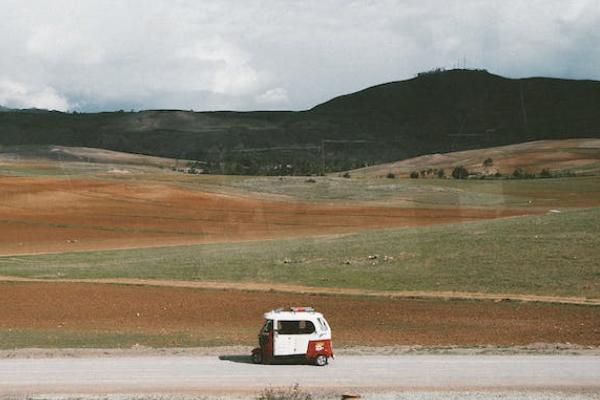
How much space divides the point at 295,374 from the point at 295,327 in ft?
5.69

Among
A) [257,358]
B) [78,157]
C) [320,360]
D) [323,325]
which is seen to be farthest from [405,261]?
[78,157]

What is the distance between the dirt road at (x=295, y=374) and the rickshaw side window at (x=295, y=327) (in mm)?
947

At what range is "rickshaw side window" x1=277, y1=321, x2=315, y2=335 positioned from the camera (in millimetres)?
24469

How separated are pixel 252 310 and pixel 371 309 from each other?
5.09 metres

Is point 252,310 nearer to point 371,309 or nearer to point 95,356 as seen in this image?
point 371,309

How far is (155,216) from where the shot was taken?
80.6m

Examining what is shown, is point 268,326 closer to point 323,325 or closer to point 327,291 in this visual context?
point 323,325

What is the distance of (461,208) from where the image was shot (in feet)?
291

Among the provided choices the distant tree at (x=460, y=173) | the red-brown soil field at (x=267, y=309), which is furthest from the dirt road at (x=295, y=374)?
the distant tree at (x=460, y=173)

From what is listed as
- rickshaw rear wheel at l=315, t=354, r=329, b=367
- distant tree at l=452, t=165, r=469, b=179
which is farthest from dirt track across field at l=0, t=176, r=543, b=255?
distant tree at l=452, t=165, r=469, b=179

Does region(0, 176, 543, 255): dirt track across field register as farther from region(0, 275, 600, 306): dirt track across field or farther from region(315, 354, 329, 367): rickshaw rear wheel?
region(315, 354, 329, 367): rickshaw rear wheel

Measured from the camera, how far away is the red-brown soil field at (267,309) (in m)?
31.0

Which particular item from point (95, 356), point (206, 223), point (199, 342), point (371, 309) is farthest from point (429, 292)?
point (206, 223)

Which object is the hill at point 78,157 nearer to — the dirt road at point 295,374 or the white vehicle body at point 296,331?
the white vehicle body at point 296,331
